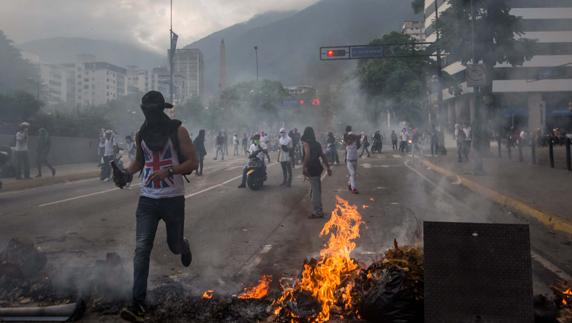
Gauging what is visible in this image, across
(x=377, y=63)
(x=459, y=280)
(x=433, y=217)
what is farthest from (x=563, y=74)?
(x=377, y=63)

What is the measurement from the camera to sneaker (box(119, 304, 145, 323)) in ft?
10.8

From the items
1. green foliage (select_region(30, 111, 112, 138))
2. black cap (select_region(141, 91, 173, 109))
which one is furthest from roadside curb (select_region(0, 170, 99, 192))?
black cap (select_region(141, 91, 173, 109))

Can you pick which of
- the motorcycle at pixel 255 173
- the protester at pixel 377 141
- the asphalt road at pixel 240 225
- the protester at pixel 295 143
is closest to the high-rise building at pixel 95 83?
the protester at pixel 377 141

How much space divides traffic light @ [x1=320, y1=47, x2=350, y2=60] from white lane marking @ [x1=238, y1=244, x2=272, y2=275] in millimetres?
18769

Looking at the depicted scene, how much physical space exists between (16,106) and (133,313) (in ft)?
59.7

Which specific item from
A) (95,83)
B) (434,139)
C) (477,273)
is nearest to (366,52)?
(434,139)

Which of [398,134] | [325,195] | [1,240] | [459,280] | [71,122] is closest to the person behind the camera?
[459,280]

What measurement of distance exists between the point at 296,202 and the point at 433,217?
127 inches

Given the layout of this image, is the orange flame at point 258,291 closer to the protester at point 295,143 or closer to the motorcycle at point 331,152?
the protester at point 295,143

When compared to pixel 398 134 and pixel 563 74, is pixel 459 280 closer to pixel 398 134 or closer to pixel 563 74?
pixel 563 74

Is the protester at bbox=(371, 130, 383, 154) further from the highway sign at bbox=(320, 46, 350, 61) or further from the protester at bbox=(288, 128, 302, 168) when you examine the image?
the protester at bbox=(288, 128, 302, 168)

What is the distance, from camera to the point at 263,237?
639 centimetres

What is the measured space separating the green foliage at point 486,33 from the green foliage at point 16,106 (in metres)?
15.6

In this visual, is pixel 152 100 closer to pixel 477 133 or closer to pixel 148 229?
pixel 148 229
